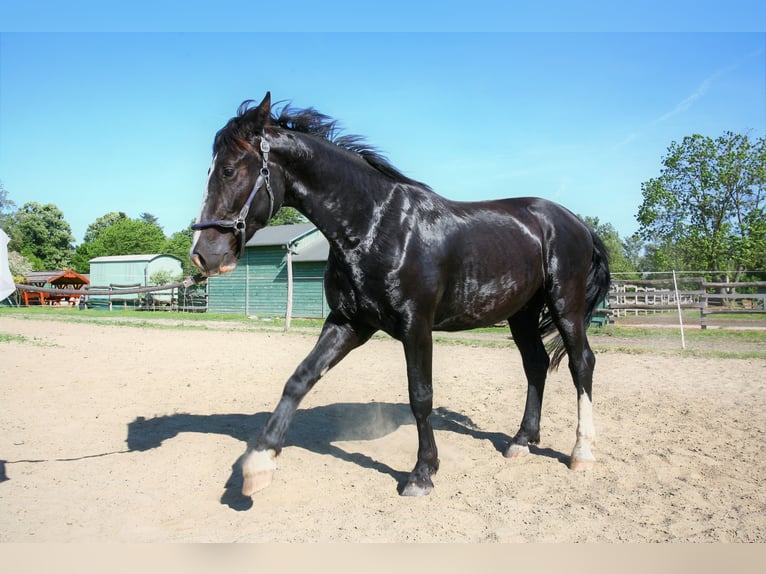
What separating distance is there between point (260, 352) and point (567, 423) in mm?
7232

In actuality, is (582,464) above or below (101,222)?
below

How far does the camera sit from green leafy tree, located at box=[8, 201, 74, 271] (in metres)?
73.8

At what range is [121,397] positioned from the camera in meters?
7.05

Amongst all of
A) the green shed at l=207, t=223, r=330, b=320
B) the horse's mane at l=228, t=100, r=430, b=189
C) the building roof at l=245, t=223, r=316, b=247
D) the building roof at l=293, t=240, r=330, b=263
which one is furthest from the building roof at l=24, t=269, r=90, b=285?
the horse's mane at l=228, t=100, r=430, b=189

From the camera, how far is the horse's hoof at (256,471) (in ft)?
11.3

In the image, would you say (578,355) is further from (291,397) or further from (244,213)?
(244,213)

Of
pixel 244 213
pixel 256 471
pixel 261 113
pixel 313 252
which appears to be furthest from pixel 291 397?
pixel 313 252

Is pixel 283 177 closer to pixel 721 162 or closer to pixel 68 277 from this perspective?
pixel 721 162

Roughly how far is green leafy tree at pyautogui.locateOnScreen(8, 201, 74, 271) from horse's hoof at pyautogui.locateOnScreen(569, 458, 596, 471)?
80.3 meters

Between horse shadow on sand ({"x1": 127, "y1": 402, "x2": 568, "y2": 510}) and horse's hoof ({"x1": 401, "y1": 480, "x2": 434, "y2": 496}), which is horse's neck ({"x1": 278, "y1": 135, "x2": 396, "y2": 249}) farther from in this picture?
horse shadow on sand ({"x1": 127, "y1": 402, "x2": 568, "y2": 510})

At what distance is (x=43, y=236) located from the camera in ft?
→ 250

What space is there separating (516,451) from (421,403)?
58.9 inches

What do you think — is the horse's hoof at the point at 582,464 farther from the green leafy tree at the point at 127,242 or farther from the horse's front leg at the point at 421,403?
the green leafy tree at the point at 127,242

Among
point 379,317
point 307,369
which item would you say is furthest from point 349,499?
point 379,317
